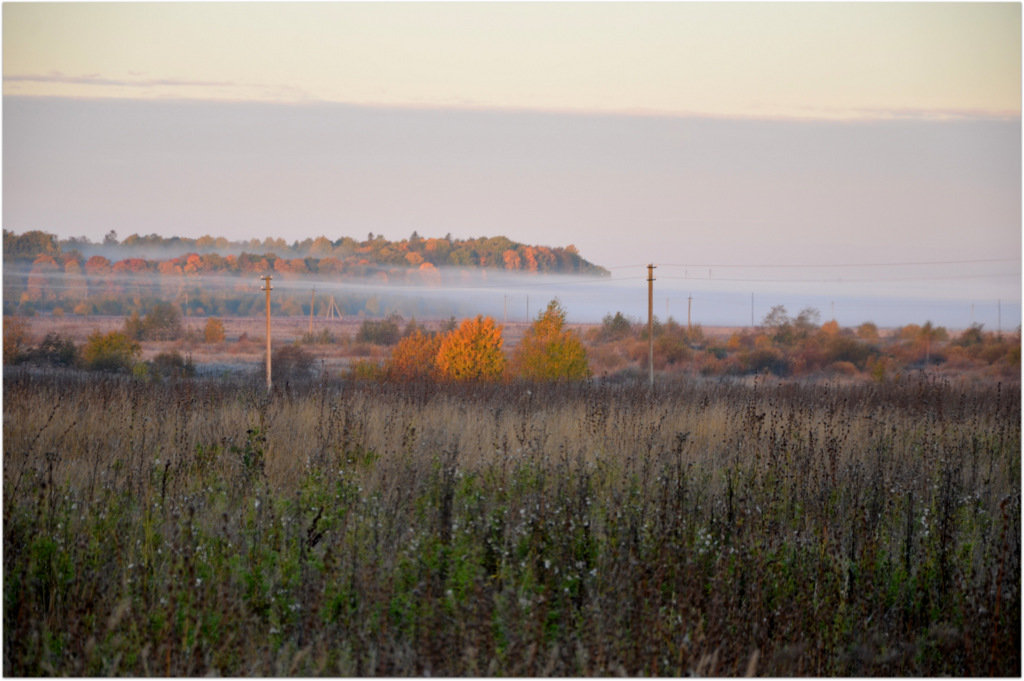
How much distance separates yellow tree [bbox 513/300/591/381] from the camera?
28000mm

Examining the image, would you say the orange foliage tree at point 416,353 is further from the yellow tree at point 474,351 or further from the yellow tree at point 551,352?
the yellow tree at point 551,352

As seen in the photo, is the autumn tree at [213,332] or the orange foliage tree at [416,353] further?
the autumn tree at [213,332]

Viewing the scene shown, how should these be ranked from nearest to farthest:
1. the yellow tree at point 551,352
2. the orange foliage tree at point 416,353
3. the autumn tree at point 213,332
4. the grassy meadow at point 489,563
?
the grassy meadow at point 489,563 → the yellow tree at point 551,352 → the orange foliage tree at point 416,353 → the autumn tree at point 213,332

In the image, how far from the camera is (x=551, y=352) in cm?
2861

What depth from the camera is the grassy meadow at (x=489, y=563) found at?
3.98 m

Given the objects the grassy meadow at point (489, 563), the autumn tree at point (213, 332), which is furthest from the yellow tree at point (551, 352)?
the autumn tree at point (213, 332)

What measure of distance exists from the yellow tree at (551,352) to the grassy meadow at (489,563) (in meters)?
19.7

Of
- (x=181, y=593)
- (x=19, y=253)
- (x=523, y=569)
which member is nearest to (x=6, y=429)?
(x=181, y=593)

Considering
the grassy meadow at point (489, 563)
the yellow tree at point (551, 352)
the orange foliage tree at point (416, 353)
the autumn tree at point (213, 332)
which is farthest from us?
the autumn tree at point (213, 332)

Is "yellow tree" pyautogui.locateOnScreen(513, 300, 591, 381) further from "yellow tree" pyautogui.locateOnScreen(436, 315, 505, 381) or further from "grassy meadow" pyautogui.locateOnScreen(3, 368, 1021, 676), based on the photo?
"grassy meadow" pyautogui.locateOnScreen(3, 368, 1021, 676)

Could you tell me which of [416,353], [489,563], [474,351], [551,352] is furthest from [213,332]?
[489,563]

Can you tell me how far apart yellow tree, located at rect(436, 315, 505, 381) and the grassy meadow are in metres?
20.7

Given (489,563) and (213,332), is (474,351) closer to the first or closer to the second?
(489,563)

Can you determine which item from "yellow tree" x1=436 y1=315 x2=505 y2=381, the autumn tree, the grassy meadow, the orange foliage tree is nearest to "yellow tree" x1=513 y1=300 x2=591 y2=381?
"yellow tree" x1=436 y1=315 x2=505 y2=381
